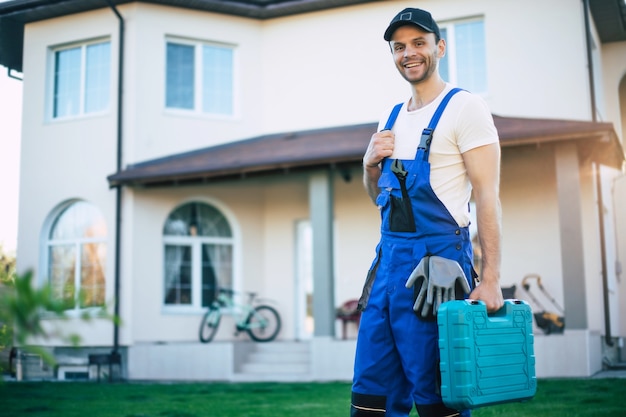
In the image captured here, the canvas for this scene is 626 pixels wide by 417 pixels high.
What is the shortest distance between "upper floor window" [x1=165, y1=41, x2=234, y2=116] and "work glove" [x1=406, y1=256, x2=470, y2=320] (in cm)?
1203

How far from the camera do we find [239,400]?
877 centimetres

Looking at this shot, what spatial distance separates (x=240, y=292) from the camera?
14.5 m

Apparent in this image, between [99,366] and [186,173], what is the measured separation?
334 centimetres

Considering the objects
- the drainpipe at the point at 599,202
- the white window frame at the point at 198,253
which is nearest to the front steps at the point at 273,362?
the white window frame at the point at 198,253

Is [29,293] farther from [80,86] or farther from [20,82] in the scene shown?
[20,82]

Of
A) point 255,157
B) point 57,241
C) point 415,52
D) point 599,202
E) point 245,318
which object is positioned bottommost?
point 245,318

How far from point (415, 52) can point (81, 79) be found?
12.5 metres

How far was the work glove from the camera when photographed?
9.34 ft

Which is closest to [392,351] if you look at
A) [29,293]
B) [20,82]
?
[29,293]

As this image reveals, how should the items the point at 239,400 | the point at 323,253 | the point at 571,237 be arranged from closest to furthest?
the point at 239,400 < the point at 571,237 < the point at 323,253

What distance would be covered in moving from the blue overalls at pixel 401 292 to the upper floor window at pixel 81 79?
475 inches

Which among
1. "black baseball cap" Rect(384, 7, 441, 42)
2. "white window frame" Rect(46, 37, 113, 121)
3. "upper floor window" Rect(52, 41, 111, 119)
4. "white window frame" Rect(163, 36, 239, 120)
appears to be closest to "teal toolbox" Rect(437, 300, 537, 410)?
"black baseball cap" Rect(384, 7, 441, 42)

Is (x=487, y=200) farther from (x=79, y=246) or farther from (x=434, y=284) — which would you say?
(x=79, y=246)

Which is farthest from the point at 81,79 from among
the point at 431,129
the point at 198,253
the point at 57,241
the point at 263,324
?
the point at 431,129
